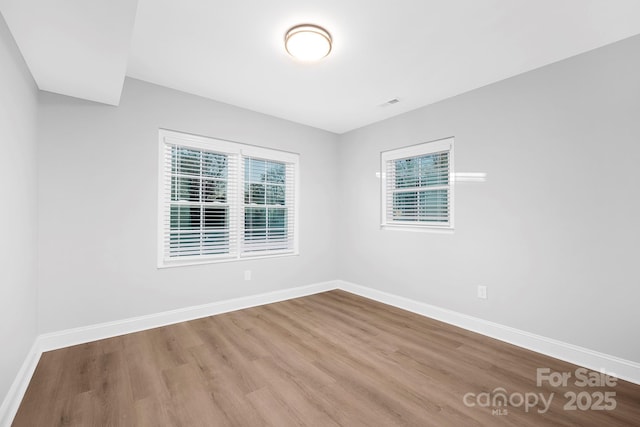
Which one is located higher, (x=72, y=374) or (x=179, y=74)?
(x=179, y=74)

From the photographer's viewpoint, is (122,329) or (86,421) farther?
(122,329)

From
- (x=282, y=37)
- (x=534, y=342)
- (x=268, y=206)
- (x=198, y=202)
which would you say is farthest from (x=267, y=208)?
(x=534, y=342)

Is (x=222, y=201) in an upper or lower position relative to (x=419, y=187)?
lower

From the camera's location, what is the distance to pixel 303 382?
2.14 meters

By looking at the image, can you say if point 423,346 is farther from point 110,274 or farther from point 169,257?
point 110,274

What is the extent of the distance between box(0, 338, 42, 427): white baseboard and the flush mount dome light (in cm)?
307

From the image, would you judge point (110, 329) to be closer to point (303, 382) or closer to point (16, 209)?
point (16, 209)

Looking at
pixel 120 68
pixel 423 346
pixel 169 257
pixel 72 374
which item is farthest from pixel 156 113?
pixel 423 346

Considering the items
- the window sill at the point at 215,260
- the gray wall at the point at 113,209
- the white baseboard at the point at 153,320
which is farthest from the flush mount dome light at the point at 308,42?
the white baseboard at the point at 153,320

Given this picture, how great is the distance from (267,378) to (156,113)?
118 inches

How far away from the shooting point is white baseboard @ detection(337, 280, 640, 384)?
88.0 inches

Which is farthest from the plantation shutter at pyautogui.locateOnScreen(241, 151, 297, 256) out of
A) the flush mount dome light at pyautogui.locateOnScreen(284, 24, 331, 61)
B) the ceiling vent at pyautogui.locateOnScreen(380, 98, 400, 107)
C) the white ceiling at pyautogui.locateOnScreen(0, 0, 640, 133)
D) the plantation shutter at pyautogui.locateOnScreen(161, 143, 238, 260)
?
the flush mount dome light at pyautogui.locateOnScreen(284, 24, 331, 61)

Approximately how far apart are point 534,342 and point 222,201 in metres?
3.74

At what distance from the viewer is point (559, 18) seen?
206cm
